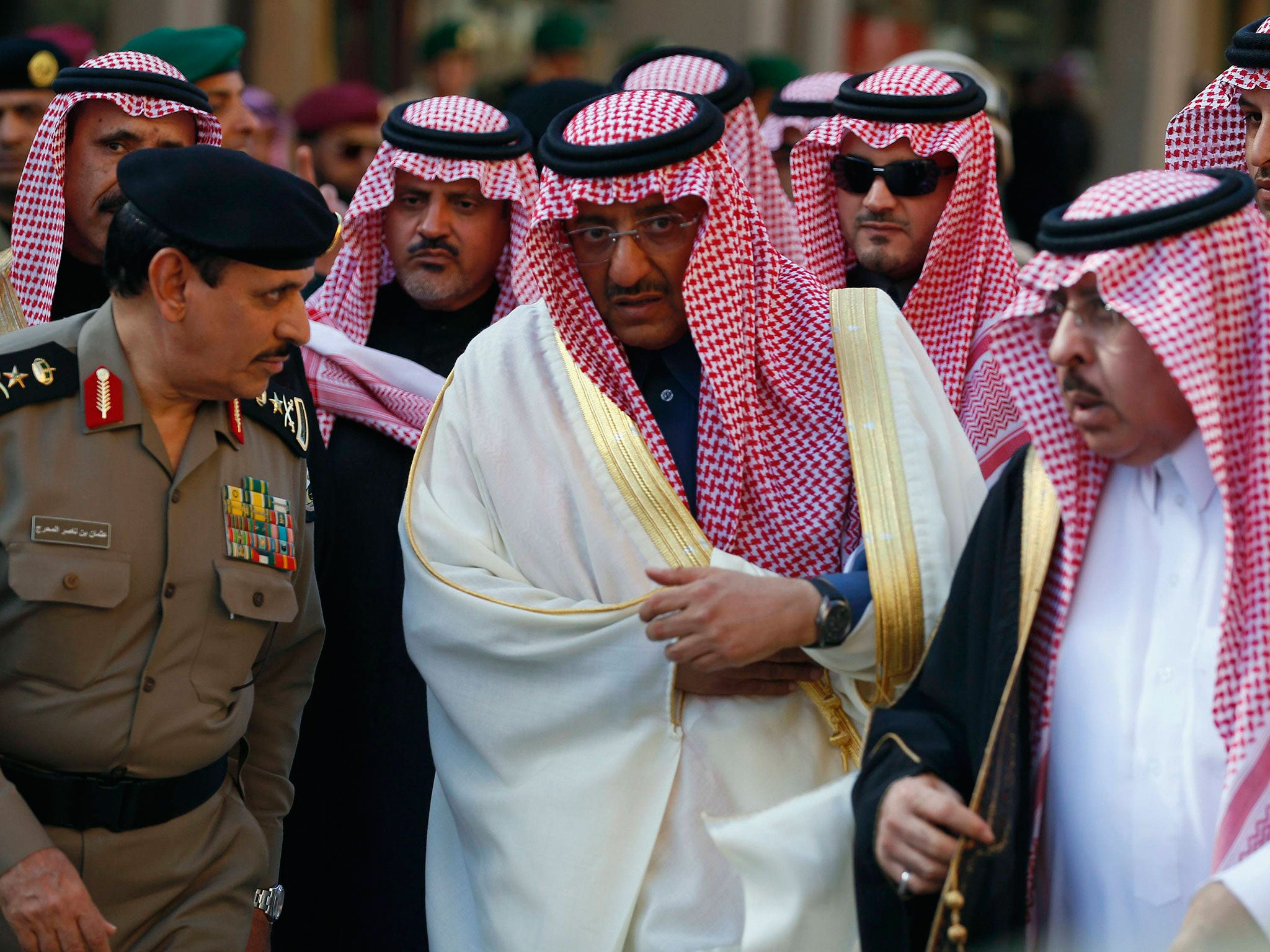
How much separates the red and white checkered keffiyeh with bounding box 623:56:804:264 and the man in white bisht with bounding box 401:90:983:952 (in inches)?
66.8

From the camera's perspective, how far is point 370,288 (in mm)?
4434

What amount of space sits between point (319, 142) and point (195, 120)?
2609 millimetres

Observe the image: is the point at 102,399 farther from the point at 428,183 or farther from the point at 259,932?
the point at 428,183

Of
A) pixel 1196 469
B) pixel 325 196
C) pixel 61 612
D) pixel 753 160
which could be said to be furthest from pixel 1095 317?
pixel 325 196

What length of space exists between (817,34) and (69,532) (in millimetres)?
10845

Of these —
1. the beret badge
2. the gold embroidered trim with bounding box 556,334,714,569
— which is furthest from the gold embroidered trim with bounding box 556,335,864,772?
the beret badge

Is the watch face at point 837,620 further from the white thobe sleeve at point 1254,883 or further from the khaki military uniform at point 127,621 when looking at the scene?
the khaki military uniform at point 127,621

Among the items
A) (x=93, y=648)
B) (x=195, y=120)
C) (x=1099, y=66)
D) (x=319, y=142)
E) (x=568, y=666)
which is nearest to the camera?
(x=93, y=648)

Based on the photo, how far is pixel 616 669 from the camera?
2998 millimetres

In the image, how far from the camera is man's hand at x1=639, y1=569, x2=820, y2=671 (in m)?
2.75

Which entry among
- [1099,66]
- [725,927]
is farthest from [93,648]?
[1099,66]

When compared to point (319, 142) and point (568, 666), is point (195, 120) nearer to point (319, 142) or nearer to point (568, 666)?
point (568, 666)

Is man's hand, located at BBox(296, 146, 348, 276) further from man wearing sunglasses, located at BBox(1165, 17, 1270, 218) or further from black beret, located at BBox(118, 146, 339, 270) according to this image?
man wearing sunglasses, located at BBox(1165, 17, 1270, 218)

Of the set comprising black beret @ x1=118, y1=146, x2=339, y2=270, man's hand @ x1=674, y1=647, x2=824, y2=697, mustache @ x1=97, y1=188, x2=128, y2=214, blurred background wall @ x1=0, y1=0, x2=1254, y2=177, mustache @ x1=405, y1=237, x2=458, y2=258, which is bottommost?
blurred background wall @ x1=0, y1=0, x2=1254, y2=177
